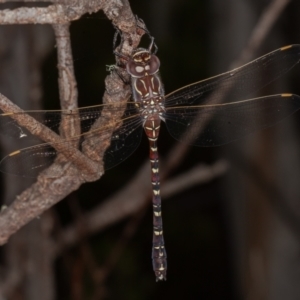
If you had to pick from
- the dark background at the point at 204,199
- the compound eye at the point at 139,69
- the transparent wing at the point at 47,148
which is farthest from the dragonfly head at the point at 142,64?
the dark background at the point at 204,199

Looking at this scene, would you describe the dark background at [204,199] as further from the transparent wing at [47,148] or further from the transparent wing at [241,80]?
the transparent wing at [47,148]

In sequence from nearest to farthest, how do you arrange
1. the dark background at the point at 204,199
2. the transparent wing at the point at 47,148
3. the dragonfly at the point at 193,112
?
1. the transparent wing at the point at 47,148
2. the dragonfly at the point at 193,112
3. the dark background at the point at 204,199

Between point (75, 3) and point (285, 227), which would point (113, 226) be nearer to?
point (285, 227)

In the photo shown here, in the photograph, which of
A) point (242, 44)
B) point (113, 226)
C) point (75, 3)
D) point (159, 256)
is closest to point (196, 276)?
point (113, 226)

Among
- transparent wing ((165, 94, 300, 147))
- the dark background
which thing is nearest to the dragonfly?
transparent wing ((165, 94, 300, 147))

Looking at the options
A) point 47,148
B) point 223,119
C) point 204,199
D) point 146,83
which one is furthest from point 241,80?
point 204,199

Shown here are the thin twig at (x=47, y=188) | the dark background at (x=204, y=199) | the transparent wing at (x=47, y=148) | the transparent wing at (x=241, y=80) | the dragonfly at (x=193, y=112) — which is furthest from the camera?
the dark background at (x=204, y=199)

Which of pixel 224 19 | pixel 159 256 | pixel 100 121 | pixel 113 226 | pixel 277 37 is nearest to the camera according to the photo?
pixel 100 121

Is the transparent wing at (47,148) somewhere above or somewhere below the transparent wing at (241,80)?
below
